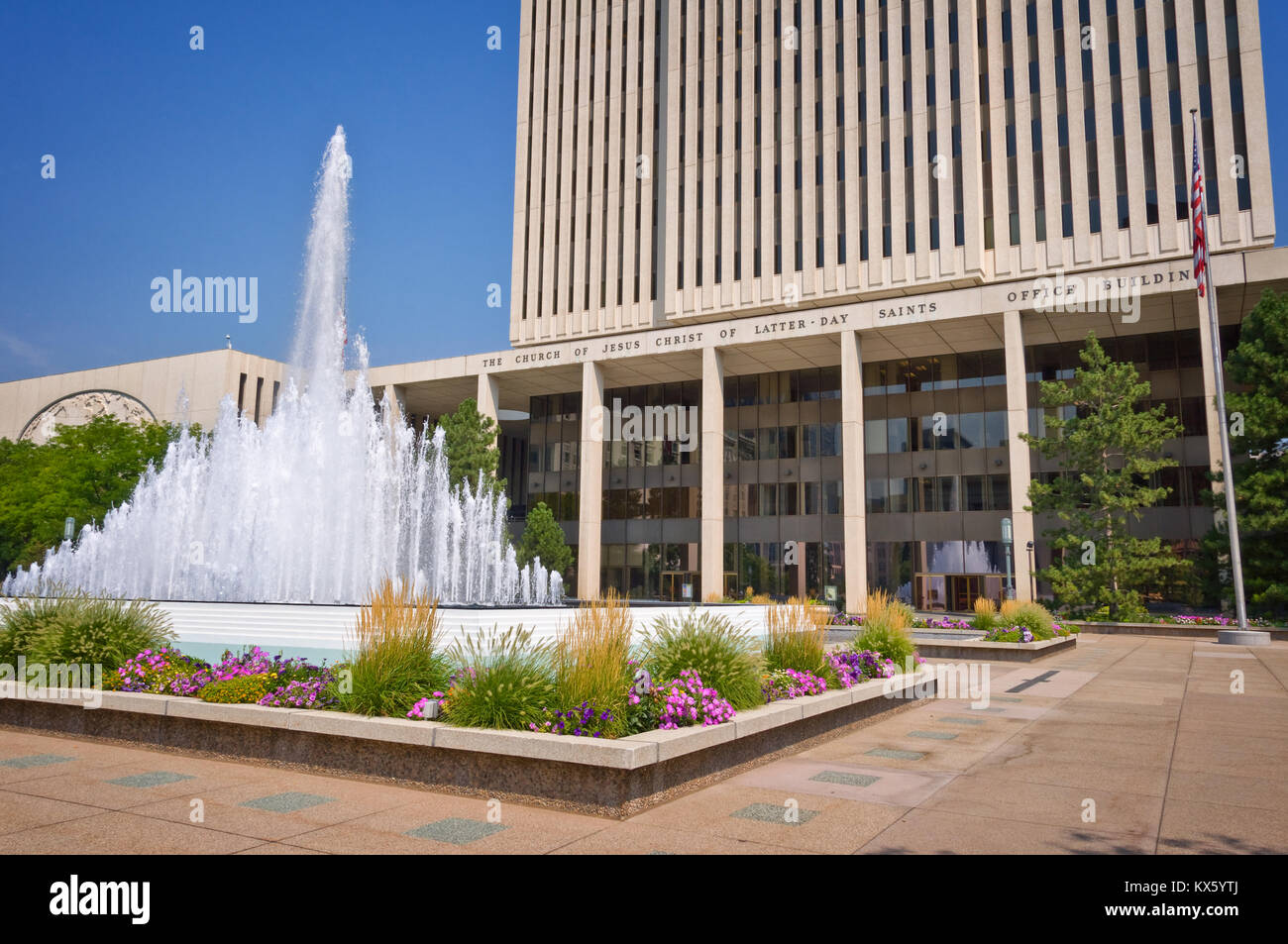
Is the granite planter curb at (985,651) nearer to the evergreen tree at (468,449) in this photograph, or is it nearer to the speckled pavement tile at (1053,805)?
the speckled pavement tile at (1053,805)

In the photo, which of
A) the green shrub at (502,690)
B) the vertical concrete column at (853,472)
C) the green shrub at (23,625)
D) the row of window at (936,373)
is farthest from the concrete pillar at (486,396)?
the green shrub at (502,690)

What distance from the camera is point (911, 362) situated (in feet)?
147

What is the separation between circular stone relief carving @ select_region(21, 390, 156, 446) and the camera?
208ft

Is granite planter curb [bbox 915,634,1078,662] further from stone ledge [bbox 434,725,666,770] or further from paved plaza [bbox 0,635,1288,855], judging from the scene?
stone ledge [bbox 434,725,666,770]

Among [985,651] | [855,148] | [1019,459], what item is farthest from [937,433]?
[985,651]

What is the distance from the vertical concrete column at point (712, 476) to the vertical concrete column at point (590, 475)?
6.03 metres

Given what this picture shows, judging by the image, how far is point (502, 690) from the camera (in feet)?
23.5

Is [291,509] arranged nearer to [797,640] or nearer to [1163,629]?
[797,640]

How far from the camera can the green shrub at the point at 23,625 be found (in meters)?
9.64

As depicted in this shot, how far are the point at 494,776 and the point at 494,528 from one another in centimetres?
3525

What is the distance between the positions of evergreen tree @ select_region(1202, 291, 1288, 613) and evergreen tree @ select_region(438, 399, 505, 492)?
30540 millimetres

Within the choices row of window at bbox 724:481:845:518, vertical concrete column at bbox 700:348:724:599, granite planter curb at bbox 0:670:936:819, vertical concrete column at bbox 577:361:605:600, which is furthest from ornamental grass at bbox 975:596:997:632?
vertical concrete column at bbox 577:361:605:600
